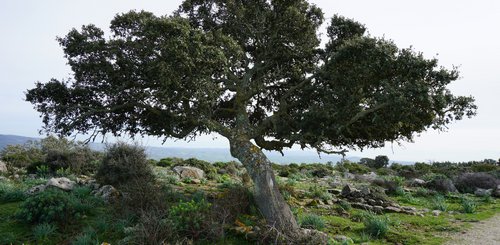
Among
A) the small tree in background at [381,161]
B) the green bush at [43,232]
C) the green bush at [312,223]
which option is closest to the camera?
the green bush at [43,232]

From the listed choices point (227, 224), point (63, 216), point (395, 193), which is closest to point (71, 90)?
point (63, 216)

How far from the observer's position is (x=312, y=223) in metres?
12.7

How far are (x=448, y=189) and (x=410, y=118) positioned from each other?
14.1 metres

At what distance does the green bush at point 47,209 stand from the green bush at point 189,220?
3.27m

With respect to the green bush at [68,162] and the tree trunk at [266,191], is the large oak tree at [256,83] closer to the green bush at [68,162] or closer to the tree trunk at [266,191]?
the tree trunk at [266,191]

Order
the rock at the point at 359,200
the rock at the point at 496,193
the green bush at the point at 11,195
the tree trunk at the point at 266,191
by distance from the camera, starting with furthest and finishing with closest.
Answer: the rock at the point at 496,193 < the rock at the point at 359,200 < the green bush at the point at 11,195 < the tree trunk at the point at 266,191

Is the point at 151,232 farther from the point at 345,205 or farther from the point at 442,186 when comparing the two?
the point at 442,186

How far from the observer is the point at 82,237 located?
9.77 m

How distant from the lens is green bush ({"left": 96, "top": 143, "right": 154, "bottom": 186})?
599 inches

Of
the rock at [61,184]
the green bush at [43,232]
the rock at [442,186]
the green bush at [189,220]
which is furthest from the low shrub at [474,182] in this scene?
the green bush at [43,232]

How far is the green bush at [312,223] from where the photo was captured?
12409 mm

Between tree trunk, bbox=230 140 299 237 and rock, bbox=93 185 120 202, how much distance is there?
4.69 meters

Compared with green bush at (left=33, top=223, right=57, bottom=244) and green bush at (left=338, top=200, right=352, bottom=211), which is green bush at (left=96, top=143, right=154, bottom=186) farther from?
green bush at (left=338, top=200, right=352, bottom=211)

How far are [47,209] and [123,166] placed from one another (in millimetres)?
4291
